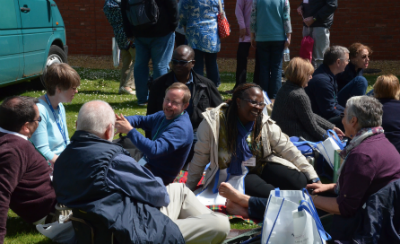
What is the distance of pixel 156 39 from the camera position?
283 inches

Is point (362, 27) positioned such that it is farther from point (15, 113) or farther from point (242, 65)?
point (15, 113)

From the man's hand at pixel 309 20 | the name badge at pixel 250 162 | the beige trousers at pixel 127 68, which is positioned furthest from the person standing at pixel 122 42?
the name badge at pixel 250 162

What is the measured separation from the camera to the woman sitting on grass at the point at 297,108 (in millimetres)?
5062

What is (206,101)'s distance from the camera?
16.9 ft

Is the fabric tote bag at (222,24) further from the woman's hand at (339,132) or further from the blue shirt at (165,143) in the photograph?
the blue shirt at (165,143)

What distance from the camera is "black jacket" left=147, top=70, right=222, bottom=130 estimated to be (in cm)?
509

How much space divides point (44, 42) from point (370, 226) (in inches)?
286

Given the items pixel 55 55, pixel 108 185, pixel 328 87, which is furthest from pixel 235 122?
pixel 55 55

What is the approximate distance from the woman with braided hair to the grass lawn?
1.72 feet

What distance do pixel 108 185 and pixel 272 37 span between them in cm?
561

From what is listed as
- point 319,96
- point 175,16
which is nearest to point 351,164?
point 319,96

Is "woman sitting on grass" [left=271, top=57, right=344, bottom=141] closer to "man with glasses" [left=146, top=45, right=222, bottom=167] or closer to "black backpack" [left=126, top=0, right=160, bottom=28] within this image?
"man with glasses" [left=146, top=45, right=222, bottom=167]

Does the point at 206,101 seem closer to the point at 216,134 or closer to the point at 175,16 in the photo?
the point at 216,134

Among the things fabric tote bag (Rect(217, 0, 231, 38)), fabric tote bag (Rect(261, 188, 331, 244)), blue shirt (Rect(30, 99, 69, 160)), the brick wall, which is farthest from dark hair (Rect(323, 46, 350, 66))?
the brick wall
